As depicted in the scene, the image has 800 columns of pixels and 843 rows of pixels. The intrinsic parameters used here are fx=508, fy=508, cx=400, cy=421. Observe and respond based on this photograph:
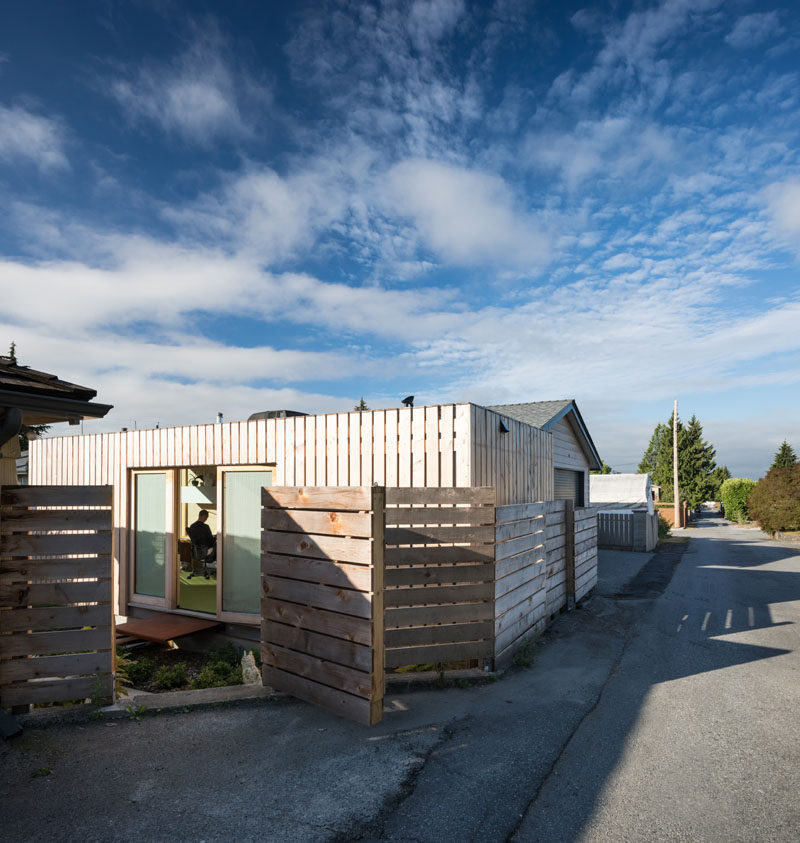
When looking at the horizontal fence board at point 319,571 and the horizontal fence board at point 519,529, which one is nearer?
the horizontal fence board at point 319,571

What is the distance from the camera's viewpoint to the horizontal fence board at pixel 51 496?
4.13m

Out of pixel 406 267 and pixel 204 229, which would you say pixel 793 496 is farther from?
pixel 204 229

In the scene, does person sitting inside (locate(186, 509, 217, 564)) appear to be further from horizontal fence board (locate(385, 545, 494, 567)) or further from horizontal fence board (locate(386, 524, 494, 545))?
horizontal fence board (locate(386, 524, 494, 545))

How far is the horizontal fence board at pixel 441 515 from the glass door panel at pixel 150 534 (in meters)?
6.07

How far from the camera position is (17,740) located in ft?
12.6

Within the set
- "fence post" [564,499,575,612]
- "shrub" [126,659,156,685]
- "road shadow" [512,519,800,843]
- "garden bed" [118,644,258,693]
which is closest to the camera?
"road shadow" [512,519,800,843]

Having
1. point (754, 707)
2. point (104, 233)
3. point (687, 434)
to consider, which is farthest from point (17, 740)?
point (687, 434)

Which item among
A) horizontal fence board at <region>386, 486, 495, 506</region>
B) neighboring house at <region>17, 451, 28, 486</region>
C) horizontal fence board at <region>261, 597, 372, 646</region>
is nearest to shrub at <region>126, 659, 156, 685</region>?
horizontal fence board at <region>261, 597, 372, 646</region>

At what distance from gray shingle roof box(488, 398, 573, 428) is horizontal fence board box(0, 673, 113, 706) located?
941cm

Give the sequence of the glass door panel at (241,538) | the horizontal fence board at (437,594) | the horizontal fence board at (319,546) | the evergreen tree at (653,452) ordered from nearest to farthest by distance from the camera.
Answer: the horizontal fence board at (319,546), the horizontal fence board at (437,594), the glass door panel at (241,538), the evergreen tree at (653,452)

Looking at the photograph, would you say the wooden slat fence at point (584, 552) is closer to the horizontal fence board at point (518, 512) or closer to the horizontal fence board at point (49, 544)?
the horizontal fence board at point (518, 512)

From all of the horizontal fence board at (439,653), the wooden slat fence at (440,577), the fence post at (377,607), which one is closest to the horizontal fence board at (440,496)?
the wooden slat fence at (440,577)

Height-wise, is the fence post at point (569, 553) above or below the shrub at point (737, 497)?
above

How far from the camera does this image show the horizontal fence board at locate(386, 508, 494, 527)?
4.85 meters
